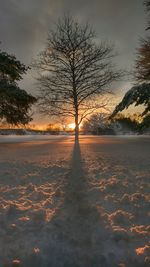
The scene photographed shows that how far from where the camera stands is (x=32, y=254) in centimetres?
255

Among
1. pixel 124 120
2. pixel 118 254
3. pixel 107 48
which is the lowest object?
pixel 118 254

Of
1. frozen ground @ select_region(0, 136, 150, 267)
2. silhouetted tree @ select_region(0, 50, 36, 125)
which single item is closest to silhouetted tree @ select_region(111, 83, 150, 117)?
frozen ground @ select_region(0, 136, 150, 267)

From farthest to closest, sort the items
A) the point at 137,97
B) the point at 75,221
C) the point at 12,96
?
1. the point at 12,96
2. the point at 137,97
3. the point at 75,221

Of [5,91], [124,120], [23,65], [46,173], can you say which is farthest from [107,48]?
[124,120]

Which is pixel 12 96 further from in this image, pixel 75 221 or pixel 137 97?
pixel 75 221

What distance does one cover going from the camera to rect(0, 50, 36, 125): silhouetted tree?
1598cm

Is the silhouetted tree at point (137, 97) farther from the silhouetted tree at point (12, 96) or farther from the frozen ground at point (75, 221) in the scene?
the silhouetted tree at point (12, 96)

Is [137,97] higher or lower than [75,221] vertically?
higher

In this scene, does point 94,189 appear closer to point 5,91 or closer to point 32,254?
point 32,254

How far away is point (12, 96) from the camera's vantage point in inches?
626

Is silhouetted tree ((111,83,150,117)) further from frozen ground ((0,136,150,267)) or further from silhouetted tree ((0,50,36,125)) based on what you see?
silhouetted tree ((0,50,36,125))

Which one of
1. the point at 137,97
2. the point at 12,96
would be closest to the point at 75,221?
the point at 137,97

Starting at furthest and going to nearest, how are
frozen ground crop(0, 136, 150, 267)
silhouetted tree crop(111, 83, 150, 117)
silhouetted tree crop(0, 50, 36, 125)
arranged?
1. silhouetted tree crop(0, 50, 36, 125)
2. silhouetted tree crop(111, 83, 150, 117)
3. frozen ground crop(0, 136, 150, 267)

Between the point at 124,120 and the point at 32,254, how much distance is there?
2012 inches
